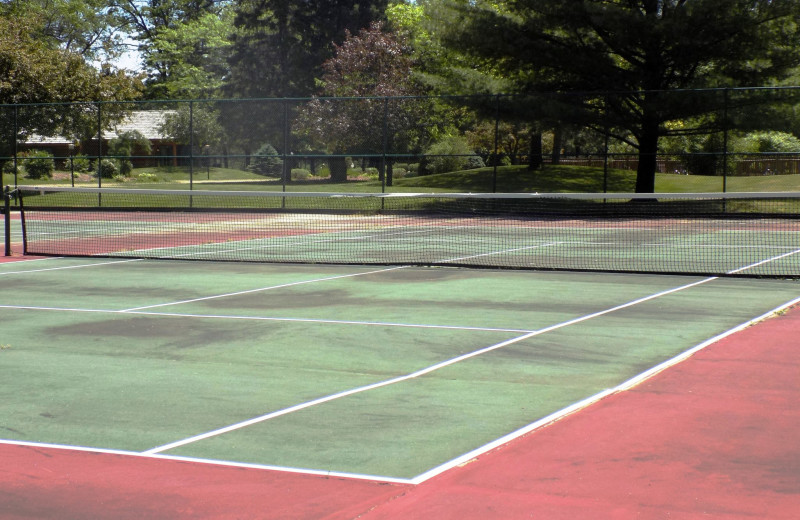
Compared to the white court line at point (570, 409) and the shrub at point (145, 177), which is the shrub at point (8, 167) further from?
the white court line at point (570, 409)

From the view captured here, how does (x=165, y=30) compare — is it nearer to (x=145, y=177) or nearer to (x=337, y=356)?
(x=145, y=177)

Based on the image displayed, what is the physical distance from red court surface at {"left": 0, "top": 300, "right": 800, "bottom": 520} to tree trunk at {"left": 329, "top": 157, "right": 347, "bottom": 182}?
91.5 feet

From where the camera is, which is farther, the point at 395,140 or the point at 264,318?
the point at 395,140

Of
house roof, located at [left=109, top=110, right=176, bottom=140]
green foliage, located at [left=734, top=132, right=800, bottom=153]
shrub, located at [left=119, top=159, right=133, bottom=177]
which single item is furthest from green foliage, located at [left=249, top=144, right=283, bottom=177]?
green foliage, located at [left=734, top=132, right=800, bottom=153]

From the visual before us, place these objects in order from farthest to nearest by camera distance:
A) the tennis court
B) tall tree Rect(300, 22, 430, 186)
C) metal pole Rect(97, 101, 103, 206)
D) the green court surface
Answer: tall tree Rect(300, 22, 430, 186) < metal pole Rect(97, 101, 103, 206) < the green court surface < the tennis court

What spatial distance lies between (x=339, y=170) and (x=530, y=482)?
29365mm

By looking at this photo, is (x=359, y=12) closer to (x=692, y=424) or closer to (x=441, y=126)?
(x=441, y=126)

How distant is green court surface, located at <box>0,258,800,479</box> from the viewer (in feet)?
18.8

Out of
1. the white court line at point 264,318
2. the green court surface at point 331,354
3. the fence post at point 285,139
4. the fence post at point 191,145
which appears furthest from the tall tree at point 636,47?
the white court line at point 264,318

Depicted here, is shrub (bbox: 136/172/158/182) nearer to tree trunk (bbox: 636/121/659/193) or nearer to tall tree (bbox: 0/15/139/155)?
tall tree (bbox: 0/15/139/155)

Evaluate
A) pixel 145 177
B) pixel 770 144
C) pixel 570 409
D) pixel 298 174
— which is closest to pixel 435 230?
pixel 298 174

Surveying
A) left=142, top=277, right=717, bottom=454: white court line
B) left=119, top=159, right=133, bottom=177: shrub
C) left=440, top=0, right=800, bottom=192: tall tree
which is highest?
left=440, top=0, right=800, bottom=192: tall tree

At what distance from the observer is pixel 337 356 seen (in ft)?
26.8

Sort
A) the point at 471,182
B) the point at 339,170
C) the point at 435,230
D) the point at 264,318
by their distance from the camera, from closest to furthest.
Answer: the point at 264,318 → the point at 435,230 → the point at 339,170 → the point at 471,182
